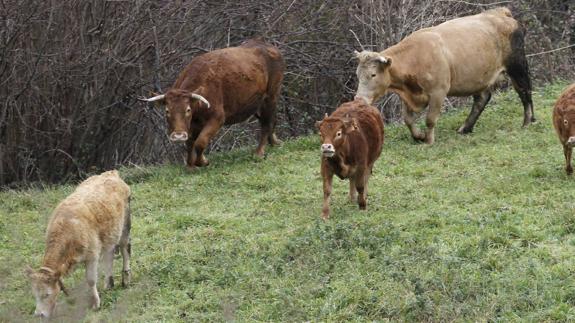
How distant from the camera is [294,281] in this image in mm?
9281

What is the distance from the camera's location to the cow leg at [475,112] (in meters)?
15.8

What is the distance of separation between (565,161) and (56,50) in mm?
7452

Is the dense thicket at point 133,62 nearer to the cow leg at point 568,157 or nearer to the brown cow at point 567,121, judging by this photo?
the brown cow at point 567,121

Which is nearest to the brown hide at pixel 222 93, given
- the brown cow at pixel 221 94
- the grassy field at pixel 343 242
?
the brown cow at pixel 221 94

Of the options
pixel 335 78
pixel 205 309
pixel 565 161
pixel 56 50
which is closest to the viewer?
pixel 205 309

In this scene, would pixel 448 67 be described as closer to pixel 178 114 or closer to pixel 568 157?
pixel 568 157

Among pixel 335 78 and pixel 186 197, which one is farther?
pixel 335 78

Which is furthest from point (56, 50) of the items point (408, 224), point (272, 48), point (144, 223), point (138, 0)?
point (408, 224)

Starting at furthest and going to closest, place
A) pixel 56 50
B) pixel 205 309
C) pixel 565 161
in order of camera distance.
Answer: pixel 56 50 < pixel 565 161 < pixel 205 309

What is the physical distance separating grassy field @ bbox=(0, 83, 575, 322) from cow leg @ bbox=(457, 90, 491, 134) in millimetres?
1002

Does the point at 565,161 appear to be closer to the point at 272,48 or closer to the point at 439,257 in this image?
the point at 439,257

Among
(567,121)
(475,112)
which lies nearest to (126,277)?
(567,121)

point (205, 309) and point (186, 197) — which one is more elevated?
point (205, 309)

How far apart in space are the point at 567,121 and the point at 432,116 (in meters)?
3.48
